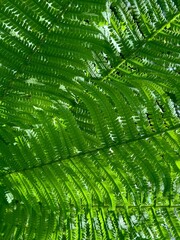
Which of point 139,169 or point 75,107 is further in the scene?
point 75,107

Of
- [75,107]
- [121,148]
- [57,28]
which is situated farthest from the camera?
[75,107]

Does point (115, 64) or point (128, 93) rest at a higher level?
point (115, 64)

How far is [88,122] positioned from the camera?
137cm

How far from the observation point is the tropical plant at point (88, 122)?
117cm

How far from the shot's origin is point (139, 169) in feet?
3.86

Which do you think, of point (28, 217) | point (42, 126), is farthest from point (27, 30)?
point (28, 217)

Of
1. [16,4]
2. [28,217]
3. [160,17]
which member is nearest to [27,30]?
[16,4]

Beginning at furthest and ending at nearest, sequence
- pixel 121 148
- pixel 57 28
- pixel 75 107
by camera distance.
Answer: pixel 75 107 < pixel 57 28 < pixel 121 148

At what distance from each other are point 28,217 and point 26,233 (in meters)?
0.04

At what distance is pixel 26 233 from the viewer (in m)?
1.24

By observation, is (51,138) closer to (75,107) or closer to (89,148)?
(89,148)

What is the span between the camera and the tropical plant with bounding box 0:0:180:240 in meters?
1.17

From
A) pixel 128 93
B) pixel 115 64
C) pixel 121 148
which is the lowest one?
pixel 121 148

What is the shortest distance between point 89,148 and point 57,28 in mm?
333
